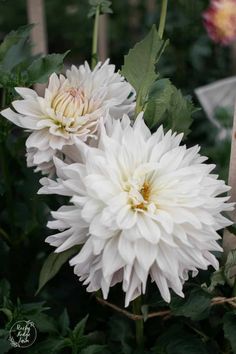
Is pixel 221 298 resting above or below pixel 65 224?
below

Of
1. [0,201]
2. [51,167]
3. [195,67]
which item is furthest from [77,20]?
[51,167]

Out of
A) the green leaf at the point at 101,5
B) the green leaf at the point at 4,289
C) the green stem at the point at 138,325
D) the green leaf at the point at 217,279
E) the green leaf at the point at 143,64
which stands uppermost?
the green leaf at the point at 101,5

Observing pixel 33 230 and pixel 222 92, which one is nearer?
pixel 33 230

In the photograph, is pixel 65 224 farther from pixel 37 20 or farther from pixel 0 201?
pixel 37 20

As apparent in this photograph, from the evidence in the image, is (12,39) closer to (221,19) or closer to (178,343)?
(178,343)

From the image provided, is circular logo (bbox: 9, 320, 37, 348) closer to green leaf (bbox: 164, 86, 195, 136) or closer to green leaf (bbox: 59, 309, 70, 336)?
green leaf (bbox: 59, 309, 70, 336)

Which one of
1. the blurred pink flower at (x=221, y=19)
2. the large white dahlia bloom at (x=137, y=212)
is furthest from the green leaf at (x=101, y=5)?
the blurred pink flower at (x=221, y=19)

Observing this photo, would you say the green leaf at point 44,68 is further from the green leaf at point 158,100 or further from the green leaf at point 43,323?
the green leaf at point 43,323

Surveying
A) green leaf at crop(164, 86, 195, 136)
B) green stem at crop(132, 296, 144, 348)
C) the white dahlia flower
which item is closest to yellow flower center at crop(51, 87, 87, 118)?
the white dahlia flower
